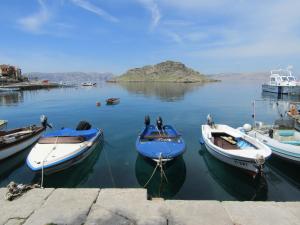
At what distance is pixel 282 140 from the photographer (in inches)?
800

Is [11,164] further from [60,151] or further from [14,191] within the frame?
[14,191]

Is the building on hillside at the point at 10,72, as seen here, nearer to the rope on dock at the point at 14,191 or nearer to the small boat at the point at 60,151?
the small boat at the point at 60,151

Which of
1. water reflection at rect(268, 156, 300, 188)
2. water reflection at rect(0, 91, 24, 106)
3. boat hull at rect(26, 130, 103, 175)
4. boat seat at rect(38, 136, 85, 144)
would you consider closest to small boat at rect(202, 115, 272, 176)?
water reflection at rect(268, 156, 300, 188)

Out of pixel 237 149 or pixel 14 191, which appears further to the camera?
pixel 237 149

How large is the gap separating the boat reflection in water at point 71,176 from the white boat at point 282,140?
556 inches

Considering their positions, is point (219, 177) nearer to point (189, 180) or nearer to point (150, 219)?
point (189, 180)

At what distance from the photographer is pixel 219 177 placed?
17.5m

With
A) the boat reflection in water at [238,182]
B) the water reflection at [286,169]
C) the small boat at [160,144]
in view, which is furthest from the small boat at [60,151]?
the water reflection at [286,169]

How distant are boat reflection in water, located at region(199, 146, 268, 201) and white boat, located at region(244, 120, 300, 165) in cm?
318

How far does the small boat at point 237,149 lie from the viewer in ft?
51.8

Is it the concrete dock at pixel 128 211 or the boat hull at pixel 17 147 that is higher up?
the concrete dock at pixel 128 211

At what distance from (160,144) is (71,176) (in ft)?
22.0

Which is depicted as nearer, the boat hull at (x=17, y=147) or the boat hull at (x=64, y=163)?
the boat hull at (x=64, y=163)

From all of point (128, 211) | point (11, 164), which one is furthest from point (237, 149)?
point (11, 164)
